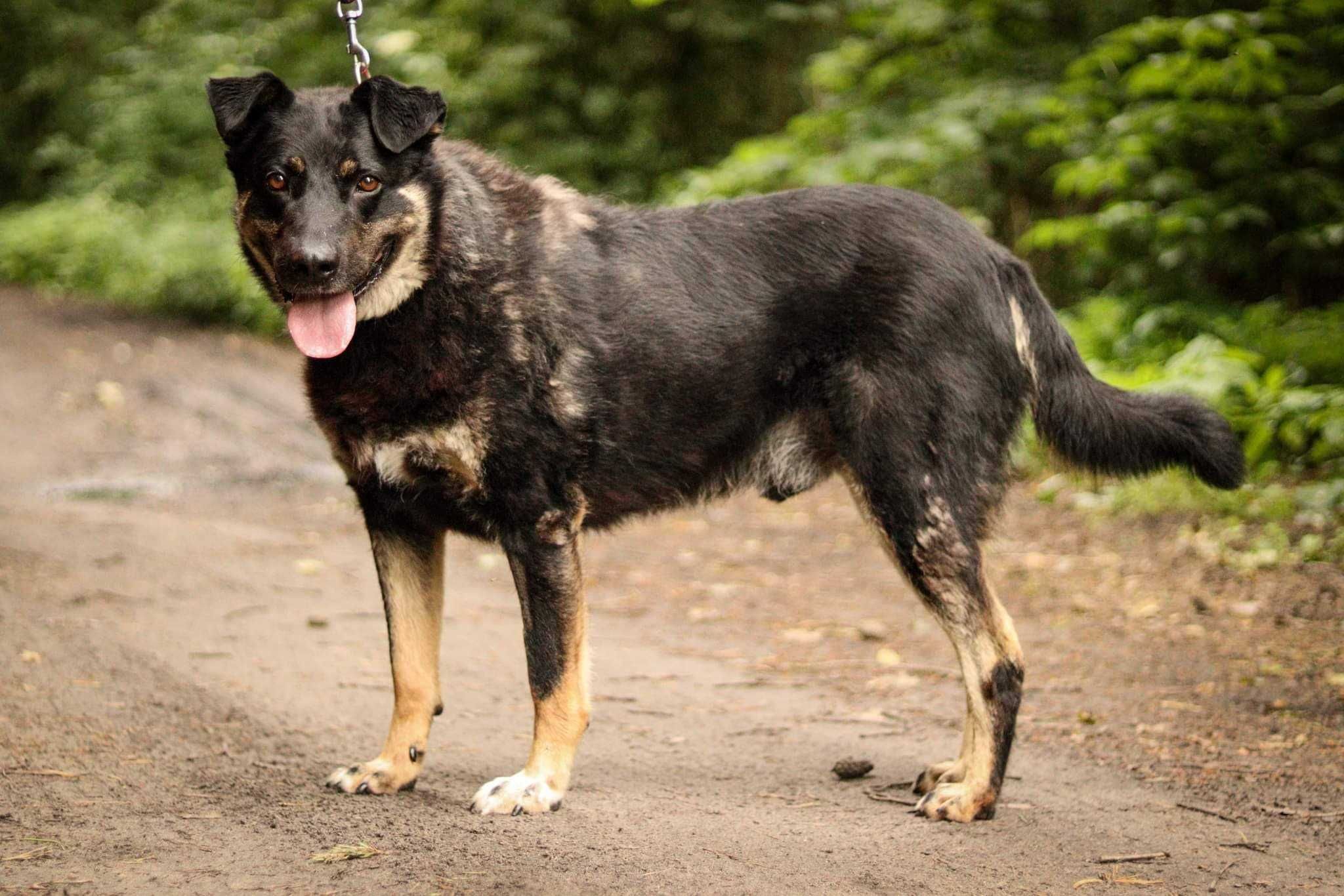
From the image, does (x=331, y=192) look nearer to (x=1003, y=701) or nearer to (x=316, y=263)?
(x=316, y=263)

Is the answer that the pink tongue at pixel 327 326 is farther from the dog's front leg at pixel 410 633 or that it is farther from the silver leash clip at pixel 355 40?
the silver leash clip at pixel 355 40

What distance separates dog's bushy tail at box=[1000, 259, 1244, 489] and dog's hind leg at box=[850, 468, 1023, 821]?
0.49 metres

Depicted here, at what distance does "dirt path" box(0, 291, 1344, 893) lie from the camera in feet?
10.3

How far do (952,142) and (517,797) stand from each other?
6704 mm

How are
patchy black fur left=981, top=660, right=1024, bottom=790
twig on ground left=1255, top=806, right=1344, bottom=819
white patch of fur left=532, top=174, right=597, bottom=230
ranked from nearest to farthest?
twig on ground left=1255, top=806, right=1344, bottom=819, patchy black fur left=981, top=660, right=1024, bottom=790, white patch of fur left=532, top=174, right=597, bottom=230

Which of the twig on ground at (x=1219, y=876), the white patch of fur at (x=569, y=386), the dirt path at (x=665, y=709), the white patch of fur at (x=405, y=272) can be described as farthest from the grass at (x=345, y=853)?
the twig on ground at (x=1219, y=876)

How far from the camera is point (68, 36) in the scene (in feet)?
66.5

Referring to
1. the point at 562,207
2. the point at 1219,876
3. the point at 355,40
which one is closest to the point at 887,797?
the point at 1219,876

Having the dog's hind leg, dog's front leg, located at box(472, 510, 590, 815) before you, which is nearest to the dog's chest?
dog's front leg, located at box(472, 510, 590, 815)

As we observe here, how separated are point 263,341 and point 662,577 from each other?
789 centimetres

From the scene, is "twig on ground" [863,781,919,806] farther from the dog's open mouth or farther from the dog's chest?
the dog's open mouth

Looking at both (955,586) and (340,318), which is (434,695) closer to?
(340,318)

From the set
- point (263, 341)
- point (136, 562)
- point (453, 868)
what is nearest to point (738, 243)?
point (453, 868)

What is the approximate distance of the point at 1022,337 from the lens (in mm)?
4012
